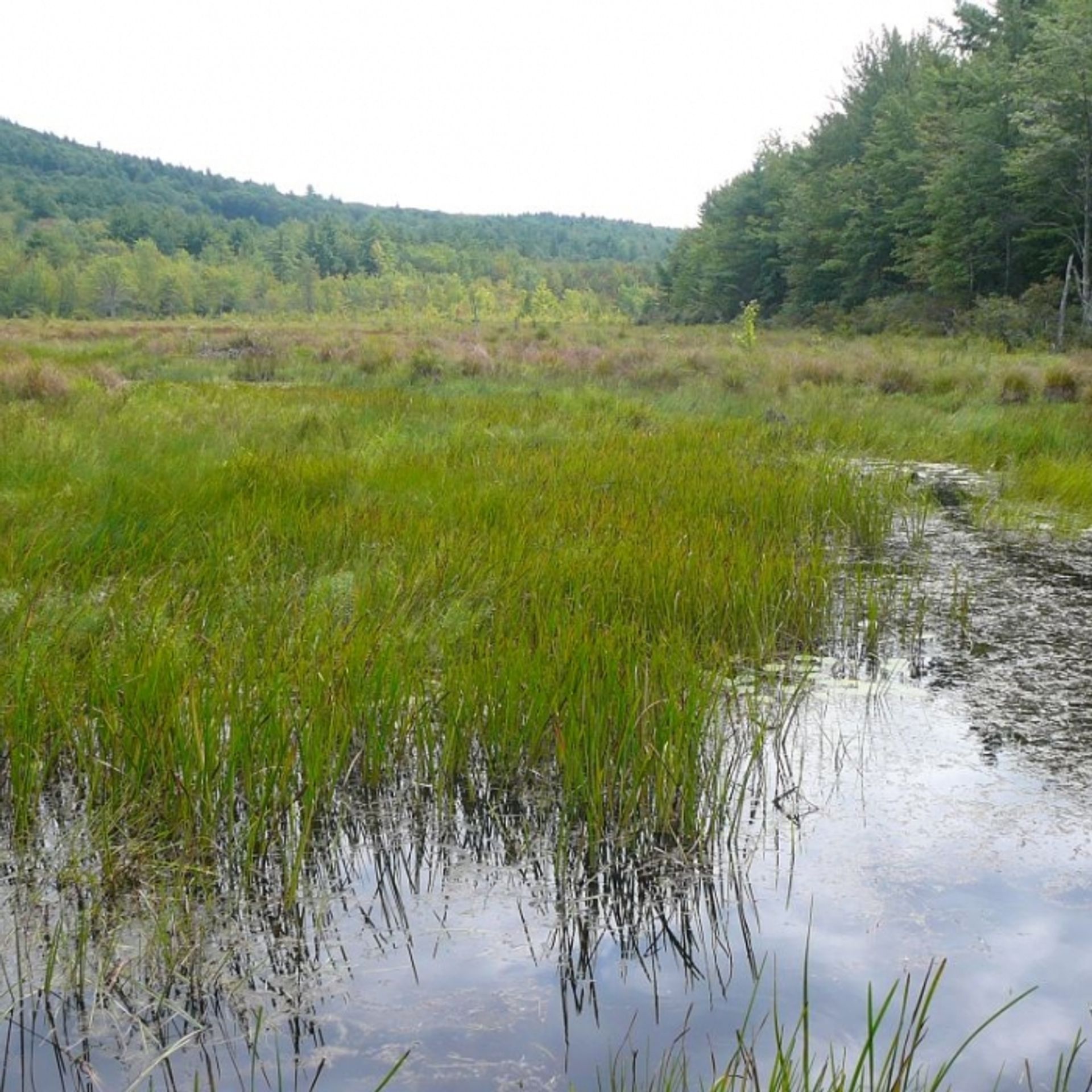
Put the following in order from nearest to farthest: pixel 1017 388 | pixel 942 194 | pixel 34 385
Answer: pixel 34 385, pixel 1017 388, pixel 942 194

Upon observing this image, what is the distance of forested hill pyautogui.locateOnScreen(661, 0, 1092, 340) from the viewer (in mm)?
25781

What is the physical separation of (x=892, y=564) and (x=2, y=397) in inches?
340

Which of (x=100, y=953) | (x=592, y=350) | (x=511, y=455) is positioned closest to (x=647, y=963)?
(x=100, y=953)

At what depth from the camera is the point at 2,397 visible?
32.7ft

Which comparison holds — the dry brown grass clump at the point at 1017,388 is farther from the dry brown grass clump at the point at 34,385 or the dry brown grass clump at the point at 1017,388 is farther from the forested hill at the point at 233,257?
the forested hill at the point at 233,257

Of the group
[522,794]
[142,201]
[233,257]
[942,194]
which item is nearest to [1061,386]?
[522,794]

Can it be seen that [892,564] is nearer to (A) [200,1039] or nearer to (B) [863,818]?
(B) [863,818]

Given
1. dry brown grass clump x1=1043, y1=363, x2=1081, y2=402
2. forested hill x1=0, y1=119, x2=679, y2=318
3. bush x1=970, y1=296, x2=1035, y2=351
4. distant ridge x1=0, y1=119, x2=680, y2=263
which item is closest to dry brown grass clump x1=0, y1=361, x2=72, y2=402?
dry brown grass clump x1=1043, y1=363, x2=1081, y2=402

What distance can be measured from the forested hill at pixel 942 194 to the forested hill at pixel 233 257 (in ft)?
114

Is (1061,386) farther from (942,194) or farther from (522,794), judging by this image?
(942,194)

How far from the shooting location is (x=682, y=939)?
2.35 meters

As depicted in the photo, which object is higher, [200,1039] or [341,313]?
[341,313]

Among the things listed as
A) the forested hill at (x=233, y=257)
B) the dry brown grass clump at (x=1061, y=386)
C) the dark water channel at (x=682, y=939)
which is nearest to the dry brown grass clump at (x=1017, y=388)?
the dry brown grass clump at (x=1061, y=386)

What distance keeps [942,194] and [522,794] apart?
111 ft
